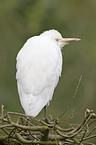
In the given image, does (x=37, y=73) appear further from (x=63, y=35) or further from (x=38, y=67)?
(x=63, y=35)

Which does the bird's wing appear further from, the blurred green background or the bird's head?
the blurred green background

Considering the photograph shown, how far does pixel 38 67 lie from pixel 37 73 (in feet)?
0.17

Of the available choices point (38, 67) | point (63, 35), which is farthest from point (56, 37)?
point (63, 35)

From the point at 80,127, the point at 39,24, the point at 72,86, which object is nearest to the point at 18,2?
the point at 39,24

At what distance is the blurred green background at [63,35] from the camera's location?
5.62 metres

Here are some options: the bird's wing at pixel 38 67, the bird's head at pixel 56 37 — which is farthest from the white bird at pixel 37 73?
the bird's head at pixel 56 37

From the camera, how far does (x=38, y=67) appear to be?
3270 millimetres

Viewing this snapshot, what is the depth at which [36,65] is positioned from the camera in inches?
129

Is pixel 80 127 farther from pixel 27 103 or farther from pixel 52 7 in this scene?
pixel 52 7

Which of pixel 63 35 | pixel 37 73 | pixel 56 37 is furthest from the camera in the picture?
pixel 63 35

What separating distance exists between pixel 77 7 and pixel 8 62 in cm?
123

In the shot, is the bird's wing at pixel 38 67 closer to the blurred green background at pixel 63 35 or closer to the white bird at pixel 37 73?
the white bird at pixel 37 73

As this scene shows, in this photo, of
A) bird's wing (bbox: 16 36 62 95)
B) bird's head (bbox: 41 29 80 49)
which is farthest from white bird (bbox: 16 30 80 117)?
bird's head (bbox: 41 29 80 49)

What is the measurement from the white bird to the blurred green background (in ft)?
6.69
